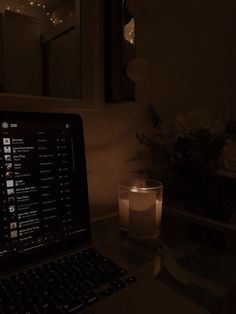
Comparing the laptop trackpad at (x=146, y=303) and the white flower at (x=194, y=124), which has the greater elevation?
the white flower at (x=194, y=124)

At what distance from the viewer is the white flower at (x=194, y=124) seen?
0.69m

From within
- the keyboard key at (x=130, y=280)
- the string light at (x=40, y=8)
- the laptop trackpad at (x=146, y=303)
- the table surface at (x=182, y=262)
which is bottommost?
the table surface at (x=182, y=262)

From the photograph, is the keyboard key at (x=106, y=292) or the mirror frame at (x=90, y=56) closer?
the keyboard key at (x=106, y=292)

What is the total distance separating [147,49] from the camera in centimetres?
91

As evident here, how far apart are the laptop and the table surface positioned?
0.12ft

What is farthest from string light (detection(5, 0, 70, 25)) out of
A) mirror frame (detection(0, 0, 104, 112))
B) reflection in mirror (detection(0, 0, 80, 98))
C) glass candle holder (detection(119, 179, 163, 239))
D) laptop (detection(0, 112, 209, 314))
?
glass candle holder (detection(119, 179, 163, 239))

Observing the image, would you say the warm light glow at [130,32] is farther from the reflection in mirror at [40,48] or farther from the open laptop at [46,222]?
the open laptop at [46,222]

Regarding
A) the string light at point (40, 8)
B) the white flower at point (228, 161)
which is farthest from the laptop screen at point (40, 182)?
the string light at point (40, 8)

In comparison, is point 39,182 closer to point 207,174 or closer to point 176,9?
point 207,174

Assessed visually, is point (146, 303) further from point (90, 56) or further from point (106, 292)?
point (90, 56)

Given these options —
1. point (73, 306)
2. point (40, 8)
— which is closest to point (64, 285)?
point (73, 306)

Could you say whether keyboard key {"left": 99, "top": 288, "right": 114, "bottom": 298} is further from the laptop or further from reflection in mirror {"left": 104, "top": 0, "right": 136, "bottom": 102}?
reflection in mirror {"left": 104, "top": 0, "right": 136, "bottom": 102}

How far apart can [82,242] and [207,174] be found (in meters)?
0.34

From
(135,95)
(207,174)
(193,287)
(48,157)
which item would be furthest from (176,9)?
(193,287)
